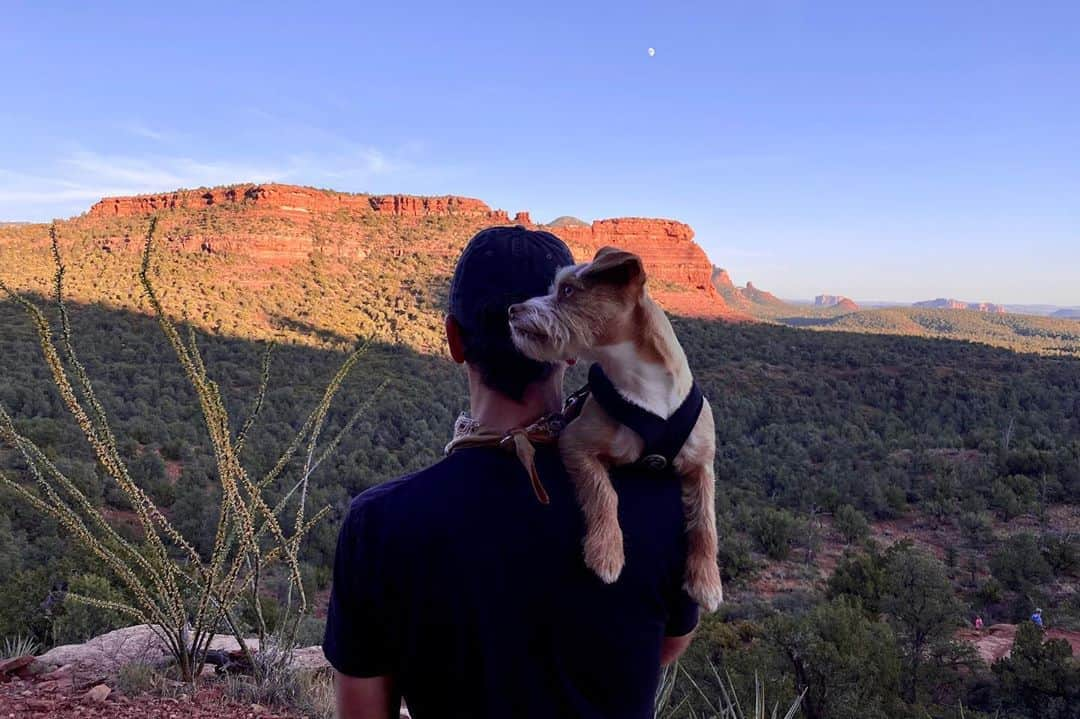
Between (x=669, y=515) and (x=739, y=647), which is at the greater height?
(x=669, y=515)

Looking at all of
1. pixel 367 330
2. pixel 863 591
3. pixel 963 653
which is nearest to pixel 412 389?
pixel 367 330

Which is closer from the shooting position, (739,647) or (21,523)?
(739,647)

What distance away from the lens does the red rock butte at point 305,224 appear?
41.5 m

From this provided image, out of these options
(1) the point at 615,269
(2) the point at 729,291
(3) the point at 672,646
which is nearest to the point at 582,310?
(1) the point at 615,269

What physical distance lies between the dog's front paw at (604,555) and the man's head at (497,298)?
337 millimetres

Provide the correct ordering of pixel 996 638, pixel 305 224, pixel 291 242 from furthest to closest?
pixel 305 224
pixel 291 242
pixel 996 638

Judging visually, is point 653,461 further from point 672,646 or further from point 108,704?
point 108,704

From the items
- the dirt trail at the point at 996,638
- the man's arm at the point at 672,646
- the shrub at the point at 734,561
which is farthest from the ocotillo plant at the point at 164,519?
the shrub at the point at 734,561

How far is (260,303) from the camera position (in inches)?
1394

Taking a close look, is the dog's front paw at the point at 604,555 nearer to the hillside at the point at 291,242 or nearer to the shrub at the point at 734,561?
the shrub at the point at 734,561

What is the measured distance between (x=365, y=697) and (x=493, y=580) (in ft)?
1.37

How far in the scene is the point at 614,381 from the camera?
1611mm

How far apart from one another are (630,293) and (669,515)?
565mm

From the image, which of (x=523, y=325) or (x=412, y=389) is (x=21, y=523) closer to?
(x=412, y=389)
